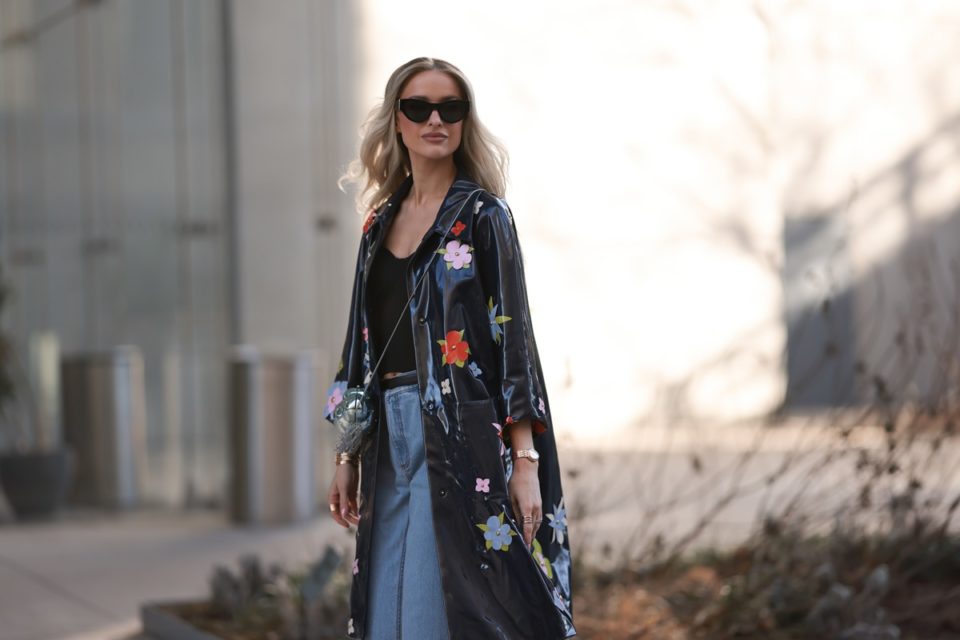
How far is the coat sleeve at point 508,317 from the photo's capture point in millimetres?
3068

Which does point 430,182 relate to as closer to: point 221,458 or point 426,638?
point 426,638

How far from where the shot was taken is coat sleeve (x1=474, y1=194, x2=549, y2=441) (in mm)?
3068

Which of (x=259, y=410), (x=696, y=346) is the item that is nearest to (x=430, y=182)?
(x=259, y=410)

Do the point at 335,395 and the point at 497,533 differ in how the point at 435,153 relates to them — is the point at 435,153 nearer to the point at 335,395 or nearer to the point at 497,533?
the point at 335,395

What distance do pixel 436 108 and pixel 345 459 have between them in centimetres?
79

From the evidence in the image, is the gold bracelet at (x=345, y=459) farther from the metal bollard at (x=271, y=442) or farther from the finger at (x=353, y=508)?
the metal bollard at (x=271, y=442)

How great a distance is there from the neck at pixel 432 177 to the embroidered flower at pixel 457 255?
0.66 feet

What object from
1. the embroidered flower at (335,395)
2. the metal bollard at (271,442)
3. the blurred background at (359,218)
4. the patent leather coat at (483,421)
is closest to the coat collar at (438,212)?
the patent leather coat at (483,421)

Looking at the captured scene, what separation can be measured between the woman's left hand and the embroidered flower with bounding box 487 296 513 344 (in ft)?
0.85

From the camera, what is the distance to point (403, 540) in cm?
321

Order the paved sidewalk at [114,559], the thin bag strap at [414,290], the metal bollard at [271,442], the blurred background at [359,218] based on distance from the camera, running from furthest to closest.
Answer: the blurred background at [359,218] → the metal bollard at [271,442] → the paved sidewalk at [114,559] → the thin bag strap at [414,290]

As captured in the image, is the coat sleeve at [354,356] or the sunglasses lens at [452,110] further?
the coat sleeve at [354,356]

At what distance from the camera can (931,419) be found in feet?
17.4

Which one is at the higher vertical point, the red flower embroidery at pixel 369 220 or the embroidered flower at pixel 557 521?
the red flower embroidery at pixel 369 220
